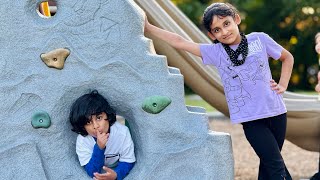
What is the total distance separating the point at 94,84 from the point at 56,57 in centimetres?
25

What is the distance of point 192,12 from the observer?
15.0 metres

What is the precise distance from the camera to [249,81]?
3.72 m

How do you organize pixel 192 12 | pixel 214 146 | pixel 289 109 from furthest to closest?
pixel 192 12, pixel 289 109, pixel 214 146

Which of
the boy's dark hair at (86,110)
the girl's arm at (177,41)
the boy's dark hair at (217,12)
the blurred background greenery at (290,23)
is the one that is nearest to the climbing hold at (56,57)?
the boy's dark hair at (86,110)

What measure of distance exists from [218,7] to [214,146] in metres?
0.76

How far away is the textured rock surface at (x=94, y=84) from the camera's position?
369 centimetres

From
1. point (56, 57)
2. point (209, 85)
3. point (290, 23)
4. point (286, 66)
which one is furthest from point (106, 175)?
point (290, 23)

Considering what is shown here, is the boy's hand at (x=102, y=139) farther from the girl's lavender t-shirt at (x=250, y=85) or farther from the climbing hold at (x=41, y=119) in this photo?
the girl's lavender t-shirt at (x=250, y=85)

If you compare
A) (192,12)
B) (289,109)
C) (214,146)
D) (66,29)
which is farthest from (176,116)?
(192,12)

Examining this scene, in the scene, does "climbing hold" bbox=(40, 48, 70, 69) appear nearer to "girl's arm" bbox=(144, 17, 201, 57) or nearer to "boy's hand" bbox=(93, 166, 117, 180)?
"girl's arm" bbox=(144, 17, 201, 57)

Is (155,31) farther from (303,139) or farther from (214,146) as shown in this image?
(303,139)

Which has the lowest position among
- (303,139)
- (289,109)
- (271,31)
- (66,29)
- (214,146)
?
(271,31)

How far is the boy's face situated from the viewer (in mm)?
3637

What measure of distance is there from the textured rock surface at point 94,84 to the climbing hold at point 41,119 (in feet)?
0.08
